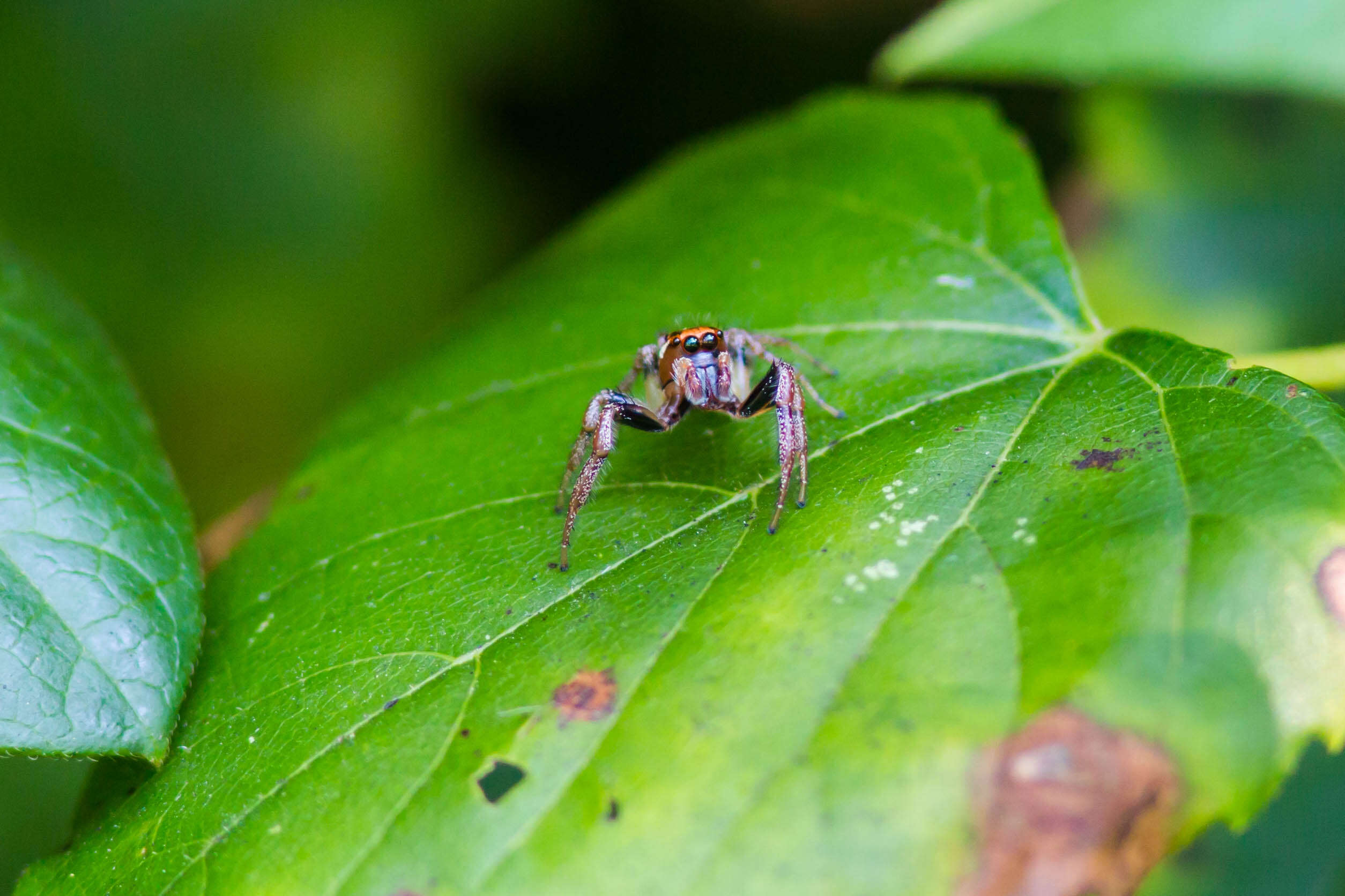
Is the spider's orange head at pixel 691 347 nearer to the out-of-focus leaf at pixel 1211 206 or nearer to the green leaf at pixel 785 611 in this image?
the green leaf at pixel 785 611

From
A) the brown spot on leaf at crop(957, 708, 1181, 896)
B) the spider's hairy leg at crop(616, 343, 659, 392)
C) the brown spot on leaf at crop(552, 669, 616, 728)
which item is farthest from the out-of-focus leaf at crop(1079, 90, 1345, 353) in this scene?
the brown spot on leaf at crop(552, 669, 616, 728)

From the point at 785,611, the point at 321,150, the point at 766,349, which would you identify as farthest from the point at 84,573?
the point at 321,150

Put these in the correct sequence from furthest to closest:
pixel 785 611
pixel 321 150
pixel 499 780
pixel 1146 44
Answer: pixel 321 150 < pixel 1146 44 < pixel 785 611 < pixel 499 780

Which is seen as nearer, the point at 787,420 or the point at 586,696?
the point at 586,696

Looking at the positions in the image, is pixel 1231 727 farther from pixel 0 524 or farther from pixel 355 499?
pixel 0 524

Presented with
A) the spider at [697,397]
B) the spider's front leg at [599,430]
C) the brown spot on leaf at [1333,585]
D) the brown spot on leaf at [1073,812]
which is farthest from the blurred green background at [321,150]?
the brown spot on leaf at [1073,812]

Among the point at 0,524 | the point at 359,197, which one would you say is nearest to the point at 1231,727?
the point at 0,524

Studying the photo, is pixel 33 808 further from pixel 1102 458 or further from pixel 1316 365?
pixel 1316 365
